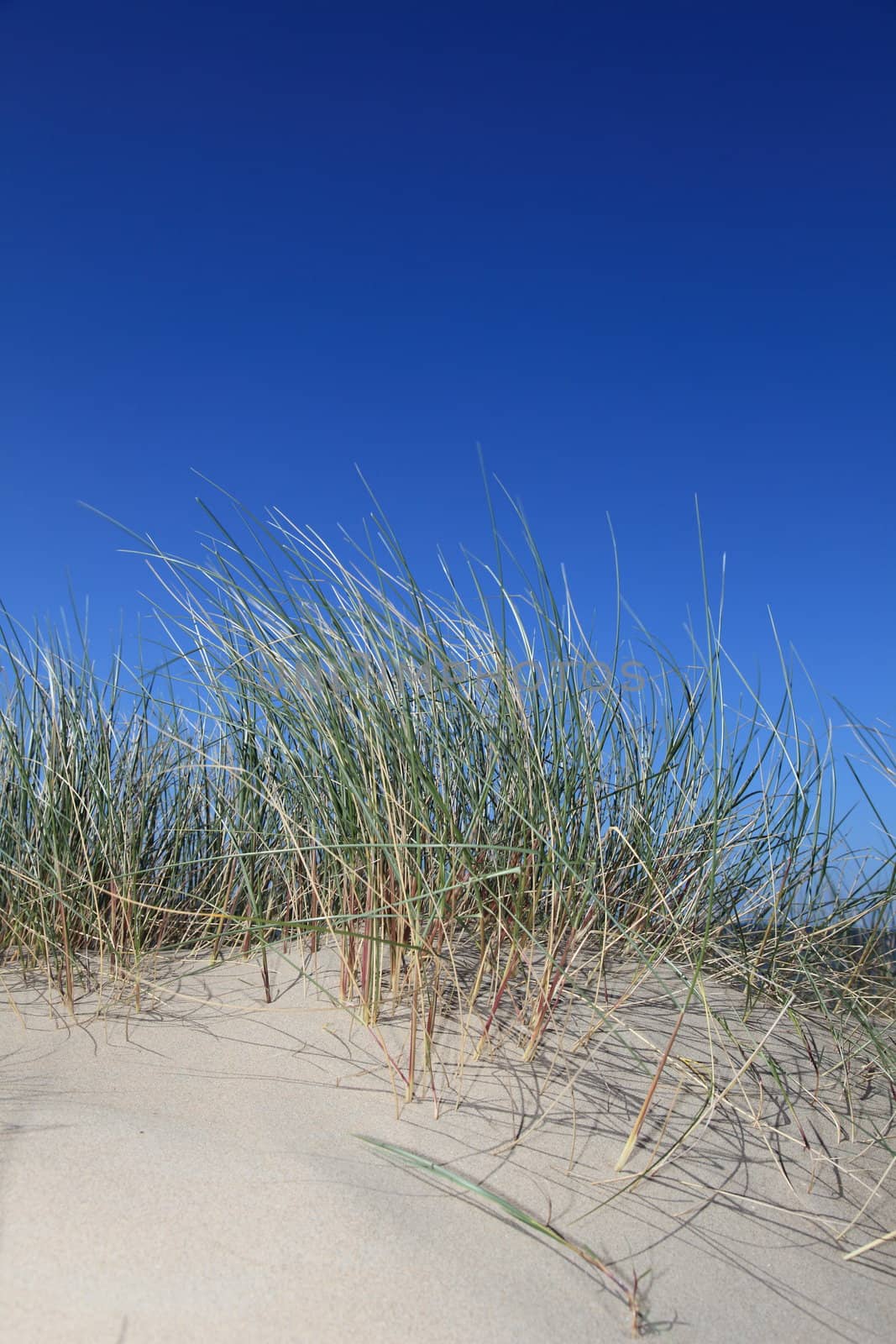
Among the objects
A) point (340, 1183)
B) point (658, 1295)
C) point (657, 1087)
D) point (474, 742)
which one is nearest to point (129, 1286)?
point (340, 1183)

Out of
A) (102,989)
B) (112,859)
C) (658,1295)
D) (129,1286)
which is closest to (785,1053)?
(658,1295)

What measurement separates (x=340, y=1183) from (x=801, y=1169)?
2.50 ft

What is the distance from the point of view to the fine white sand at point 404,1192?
110cm

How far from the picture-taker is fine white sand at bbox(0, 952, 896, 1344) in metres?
1.10

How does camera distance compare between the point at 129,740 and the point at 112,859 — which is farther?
the point at 129,740

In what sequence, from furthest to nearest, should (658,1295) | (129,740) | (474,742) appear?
(129,740)
(474,742)
(658,1295)

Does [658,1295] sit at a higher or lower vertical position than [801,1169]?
lower

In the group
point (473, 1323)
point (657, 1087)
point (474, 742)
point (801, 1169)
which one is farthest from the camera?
point (474, 742)

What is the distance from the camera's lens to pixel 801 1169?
60.2 inches

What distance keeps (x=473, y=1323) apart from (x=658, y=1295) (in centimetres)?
26

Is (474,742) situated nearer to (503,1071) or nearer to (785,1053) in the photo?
(503,1071)

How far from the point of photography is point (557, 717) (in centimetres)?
204

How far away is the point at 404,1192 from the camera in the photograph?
129cm

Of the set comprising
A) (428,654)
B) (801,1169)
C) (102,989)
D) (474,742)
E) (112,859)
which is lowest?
(801,1169)
